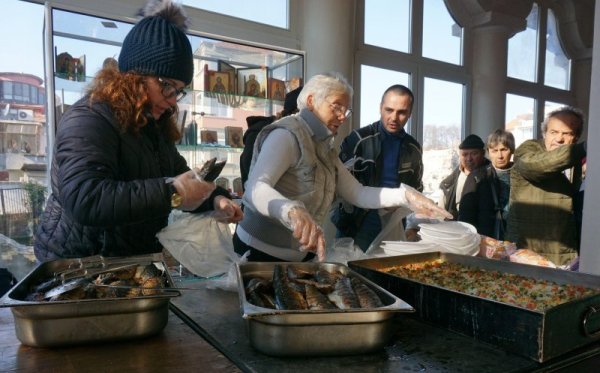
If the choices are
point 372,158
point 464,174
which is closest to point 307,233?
point 372,158

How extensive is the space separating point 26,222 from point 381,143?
8.06 ft

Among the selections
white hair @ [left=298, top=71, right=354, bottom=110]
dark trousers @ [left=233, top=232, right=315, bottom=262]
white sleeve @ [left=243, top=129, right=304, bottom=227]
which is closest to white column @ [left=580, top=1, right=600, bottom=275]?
white hair @ [left=298, top=71, right=354, bottom=110]

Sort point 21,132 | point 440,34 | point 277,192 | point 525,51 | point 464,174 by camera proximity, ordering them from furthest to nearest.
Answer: point 525,51, point 440,34, point 464,174, point 21,132, point 277,192

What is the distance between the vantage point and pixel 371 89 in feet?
16.2

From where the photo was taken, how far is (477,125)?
5.84 metres

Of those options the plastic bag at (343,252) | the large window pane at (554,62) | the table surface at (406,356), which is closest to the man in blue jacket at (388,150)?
the plastic bag at (343,252)

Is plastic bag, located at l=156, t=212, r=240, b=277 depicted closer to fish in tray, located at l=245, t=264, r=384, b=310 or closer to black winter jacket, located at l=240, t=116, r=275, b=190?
fish in tray, located at l=245, t=264, r=384, b=310

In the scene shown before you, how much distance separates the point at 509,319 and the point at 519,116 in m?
6.57

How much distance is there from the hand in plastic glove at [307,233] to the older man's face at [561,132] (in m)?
2.09

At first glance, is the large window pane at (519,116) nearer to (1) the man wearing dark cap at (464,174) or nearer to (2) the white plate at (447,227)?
(1) the man wearing dark cap at (464,174)

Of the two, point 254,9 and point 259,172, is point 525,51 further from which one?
point 259,172

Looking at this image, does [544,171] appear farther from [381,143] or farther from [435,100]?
[435,100]

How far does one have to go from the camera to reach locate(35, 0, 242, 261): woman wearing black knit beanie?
117cm

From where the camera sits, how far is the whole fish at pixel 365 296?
3.22 feet
